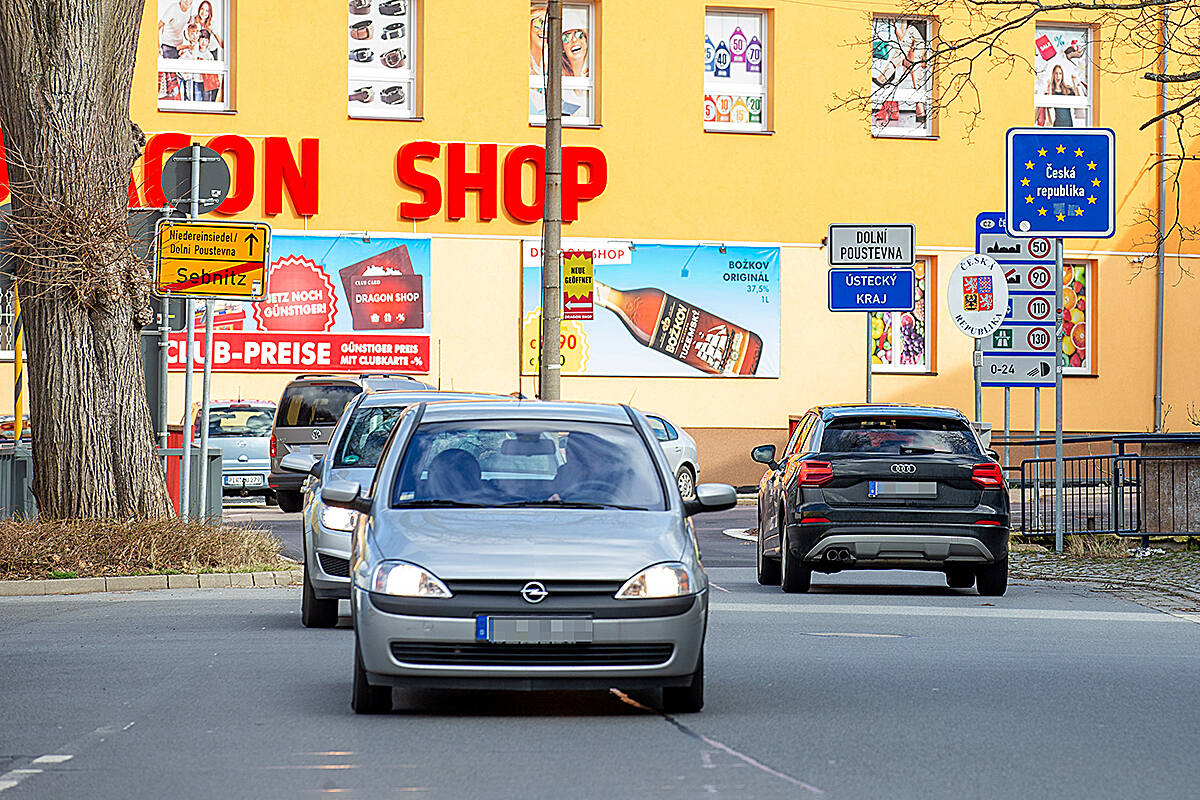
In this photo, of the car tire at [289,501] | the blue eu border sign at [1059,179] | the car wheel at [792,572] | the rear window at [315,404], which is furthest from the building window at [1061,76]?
the car wheel at [792,572]

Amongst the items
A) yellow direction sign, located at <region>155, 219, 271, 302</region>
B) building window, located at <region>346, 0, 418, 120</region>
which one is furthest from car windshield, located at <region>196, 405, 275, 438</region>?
yellow direction sign, located at <region>155, 219, 271, 302</region>

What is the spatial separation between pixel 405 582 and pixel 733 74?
2727cm

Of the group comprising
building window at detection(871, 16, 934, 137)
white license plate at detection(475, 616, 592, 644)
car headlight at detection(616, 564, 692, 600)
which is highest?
building window at detection(871, 16, 934, 137)

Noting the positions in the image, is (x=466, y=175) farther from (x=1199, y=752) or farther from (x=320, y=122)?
(x=1199, y=752)

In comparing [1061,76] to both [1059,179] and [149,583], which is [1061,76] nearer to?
[1059,179]

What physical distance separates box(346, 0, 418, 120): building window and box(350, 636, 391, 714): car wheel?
25224 mm

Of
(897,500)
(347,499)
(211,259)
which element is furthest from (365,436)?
(347,499)

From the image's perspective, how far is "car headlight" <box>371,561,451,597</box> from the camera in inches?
325

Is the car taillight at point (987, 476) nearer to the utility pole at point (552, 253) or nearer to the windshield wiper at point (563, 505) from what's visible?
the windshield wiper at point (563, 505)

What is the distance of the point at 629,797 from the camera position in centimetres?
685

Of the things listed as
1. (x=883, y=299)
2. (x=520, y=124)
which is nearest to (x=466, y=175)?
(x=520, y=124)

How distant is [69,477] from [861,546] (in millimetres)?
6981

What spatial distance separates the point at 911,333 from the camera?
35344mm

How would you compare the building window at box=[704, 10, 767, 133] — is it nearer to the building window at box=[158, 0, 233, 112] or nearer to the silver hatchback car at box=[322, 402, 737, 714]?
the building window at box=[158, 0, 233, 112]
